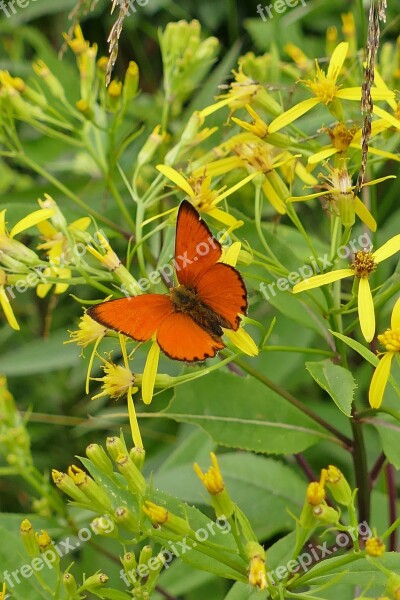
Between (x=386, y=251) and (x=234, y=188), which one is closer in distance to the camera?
(x=386, y=251)

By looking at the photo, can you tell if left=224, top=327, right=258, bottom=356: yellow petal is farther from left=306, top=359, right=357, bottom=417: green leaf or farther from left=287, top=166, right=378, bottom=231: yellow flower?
left=287, top=166, right=378, bottom=231: yellow flower

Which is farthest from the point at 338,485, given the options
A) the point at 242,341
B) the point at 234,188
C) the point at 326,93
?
the point at 326,93

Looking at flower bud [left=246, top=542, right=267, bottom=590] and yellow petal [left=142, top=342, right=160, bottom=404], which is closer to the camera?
flower bud [left=246, top=542, right=267, bottom=590]

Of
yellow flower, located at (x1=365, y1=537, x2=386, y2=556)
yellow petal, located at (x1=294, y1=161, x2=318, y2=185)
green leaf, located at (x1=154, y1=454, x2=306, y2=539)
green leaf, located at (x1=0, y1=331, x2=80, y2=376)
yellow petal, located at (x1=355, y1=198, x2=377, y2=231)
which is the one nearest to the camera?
yellow flower, located at (x1=365, y1=537, x2=386, y2=556)

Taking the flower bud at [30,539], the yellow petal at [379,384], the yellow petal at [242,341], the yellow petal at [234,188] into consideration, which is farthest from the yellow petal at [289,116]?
the flower bud at [30,539]

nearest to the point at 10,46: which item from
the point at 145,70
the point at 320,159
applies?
the point at 145,70

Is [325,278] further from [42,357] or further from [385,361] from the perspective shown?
[42,357]

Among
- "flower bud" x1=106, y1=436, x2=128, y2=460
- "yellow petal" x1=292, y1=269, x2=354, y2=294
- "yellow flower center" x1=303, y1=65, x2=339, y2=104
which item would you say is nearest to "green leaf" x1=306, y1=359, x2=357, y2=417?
"yellow petal" x1=292, y1=269, x2=354, y2=294
